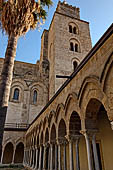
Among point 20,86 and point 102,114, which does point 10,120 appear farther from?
point 102,114

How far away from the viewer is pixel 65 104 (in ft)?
18.9

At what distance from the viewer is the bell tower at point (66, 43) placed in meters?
16.2

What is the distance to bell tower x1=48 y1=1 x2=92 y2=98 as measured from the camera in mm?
16172

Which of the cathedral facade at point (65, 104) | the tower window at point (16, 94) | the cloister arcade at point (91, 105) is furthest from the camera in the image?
the tower window at point (16, 94)

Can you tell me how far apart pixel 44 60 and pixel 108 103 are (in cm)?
1951

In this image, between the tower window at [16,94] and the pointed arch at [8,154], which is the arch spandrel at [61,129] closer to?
the pointed arch at [8,154]

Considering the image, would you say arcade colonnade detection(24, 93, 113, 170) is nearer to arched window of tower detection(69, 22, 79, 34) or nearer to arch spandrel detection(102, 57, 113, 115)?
arch spandrel detection(102, 57, 113, 115)

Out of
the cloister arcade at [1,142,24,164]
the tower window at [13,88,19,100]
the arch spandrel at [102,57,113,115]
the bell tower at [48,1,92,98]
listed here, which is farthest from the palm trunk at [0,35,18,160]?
the tower window at [13,88,19,100]

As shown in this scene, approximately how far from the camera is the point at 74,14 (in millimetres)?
22500

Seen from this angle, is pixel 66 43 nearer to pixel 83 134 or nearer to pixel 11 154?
pixel 11 154

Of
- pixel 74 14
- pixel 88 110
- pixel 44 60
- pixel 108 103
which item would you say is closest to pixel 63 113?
pixel 88 110

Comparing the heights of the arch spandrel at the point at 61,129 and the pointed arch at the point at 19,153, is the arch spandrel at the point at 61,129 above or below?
above

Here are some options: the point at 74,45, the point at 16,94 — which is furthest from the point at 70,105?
the point at 16,94

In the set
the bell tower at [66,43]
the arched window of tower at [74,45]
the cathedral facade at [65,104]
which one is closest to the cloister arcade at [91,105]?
the cathedral facade at [65,104]
